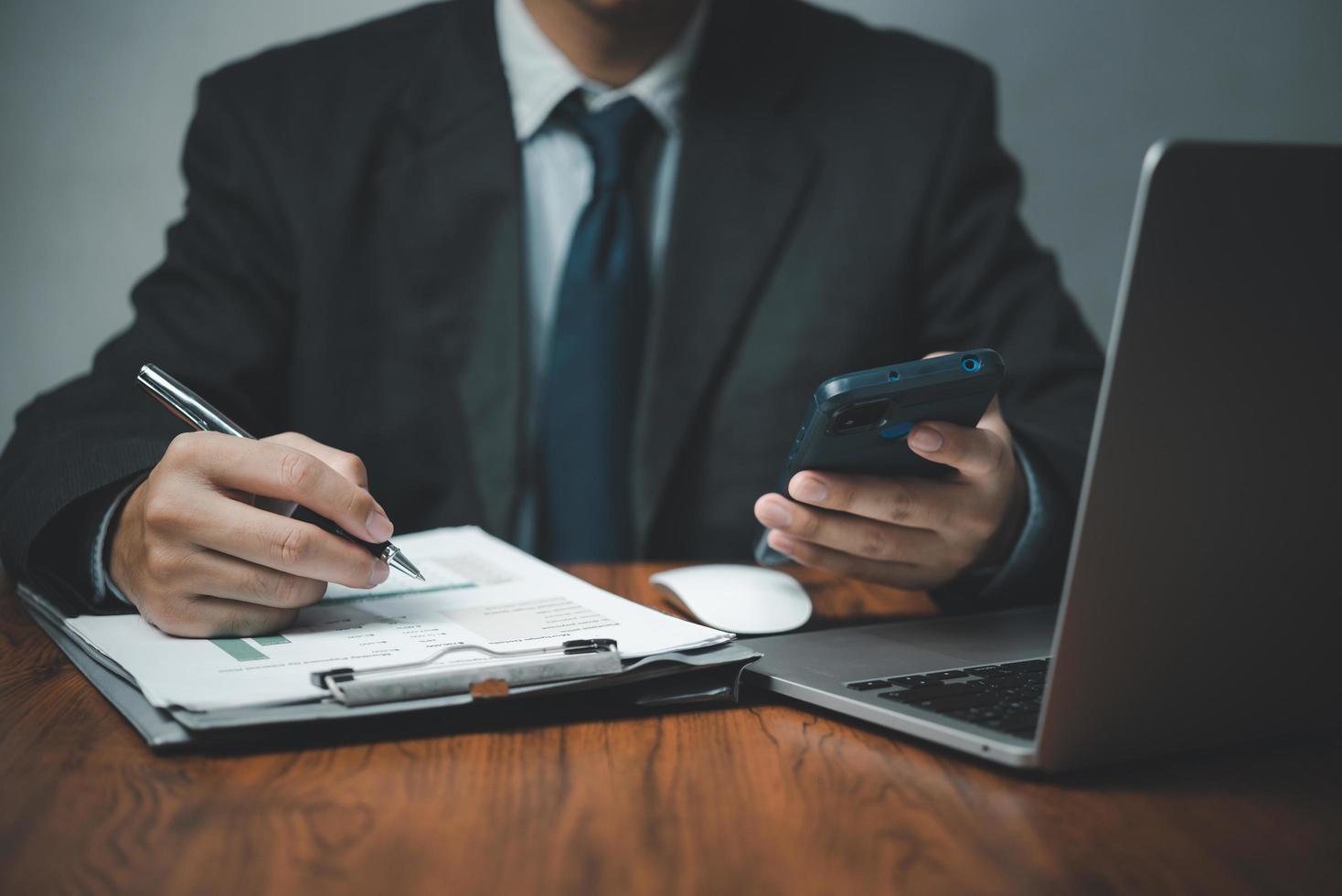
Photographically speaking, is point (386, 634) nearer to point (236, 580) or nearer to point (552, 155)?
point (236, 580)

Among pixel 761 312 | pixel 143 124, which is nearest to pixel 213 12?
pixel 143 124

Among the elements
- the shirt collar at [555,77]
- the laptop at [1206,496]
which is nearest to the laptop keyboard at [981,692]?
the laptop at [1206,496]

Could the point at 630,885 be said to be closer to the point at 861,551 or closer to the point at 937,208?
the point at 861,551

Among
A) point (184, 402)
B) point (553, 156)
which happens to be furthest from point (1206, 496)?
point (553, 156)

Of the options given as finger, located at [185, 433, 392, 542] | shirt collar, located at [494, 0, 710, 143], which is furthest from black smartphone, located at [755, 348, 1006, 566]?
shirt collar, located at [494, 0, 710, 143]

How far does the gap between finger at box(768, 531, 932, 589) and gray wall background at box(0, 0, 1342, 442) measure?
3.43 feet

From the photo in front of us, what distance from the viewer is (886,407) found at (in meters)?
0.56

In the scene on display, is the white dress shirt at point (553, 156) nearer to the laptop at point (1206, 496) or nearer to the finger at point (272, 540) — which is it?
the finger at point (272, 540)

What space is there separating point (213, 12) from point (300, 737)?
4.33 ft

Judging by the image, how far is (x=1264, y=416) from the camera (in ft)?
1.29

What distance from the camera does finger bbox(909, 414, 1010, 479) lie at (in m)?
0.60

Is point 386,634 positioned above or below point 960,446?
below

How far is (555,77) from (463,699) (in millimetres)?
904

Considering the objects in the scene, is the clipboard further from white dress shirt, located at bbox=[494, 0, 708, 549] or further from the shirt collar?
the shirt collar
